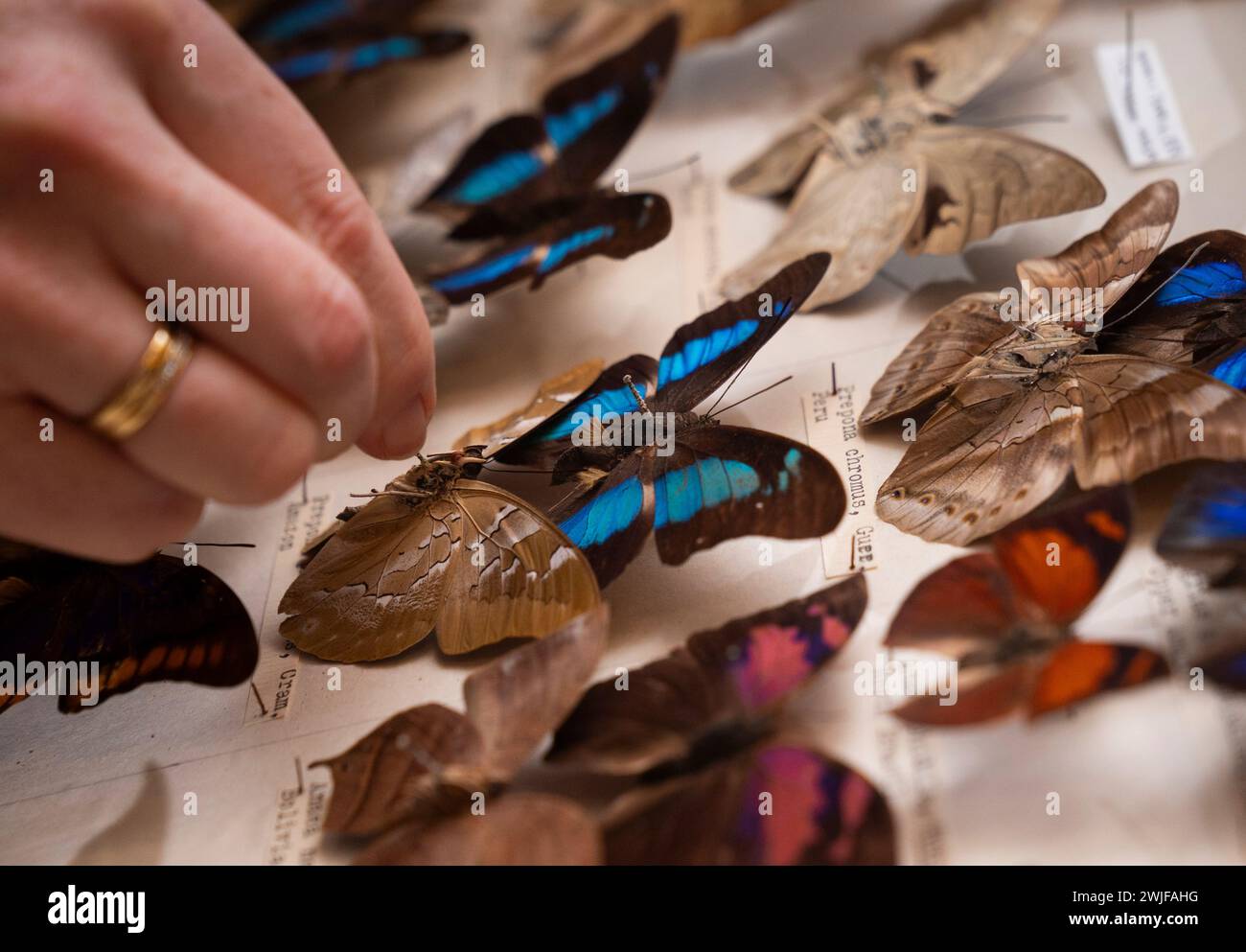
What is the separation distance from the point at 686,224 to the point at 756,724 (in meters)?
0.83

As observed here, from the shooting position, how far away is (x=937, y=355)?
3.58 feet

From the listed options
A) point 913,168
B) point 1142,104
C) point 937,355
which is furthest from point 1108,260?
point 1142,104

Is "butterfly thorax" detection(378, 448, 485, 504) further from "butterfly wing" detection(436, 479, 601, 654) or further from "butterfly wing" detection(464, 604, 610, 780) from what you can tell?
"butterfly wing" detection(464, 604, 610, 780)

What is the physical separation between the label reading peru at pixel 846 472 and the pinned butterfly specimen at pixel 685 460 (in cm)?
2

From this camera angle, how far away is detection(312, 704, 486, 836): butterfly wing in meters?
0.86

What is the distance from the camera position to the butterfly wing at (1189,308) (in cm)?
99

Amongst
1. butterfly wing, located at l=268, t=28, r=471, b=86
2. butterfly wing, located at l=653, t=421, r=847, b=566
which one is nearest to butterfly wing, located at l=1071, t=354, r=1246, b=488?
butterfly wing, located at l=653, t=421, r=847, b=566

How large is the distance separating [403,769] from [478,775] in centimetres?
8

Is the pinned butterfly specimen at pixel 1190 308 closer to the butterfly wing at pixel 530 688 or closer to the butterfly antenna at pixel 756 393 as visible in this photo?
the butterfly antenna at pixel 756 393

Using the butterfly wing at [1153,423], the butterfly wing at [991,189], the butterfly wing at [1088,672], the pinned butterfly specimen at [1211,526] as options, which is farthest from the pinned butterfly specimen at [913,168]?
the butterfly wing at [1088,672]

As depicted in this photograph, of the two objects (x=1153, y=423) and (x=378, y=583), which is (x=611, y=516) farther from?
(x=1153, y=423)
